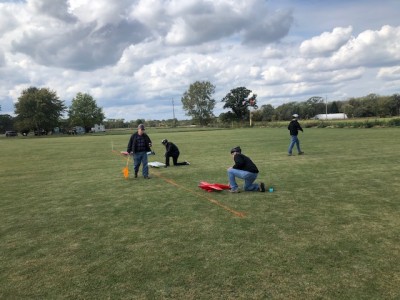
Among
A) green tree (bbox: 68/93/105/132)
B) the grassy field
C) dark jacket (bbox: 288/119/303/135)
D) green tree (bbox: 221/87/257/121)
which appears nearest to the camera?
the grassy field

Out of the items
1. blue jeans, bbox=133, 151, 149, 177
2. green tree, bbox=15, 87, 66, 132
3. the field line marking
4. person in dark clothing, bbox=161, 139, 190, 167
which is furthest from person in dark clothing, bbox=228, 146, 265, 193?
green tree, bbox=15, 87, 66, 132

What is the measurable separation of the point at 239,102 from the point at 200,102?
1329 cm

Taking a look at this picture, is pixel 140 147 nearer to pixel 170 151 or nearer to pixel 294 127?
pixel 170 151

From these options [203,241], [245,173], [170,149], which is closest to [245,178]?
[245,173]

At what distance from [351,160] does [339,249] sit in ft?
36.5

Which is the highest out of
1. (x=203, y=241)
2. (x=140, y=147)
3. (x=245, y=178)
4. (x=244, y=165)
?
(x=140, y=147)

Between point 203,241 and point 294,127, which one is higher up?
point 294,127

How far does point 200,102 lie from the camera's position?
11206 centimetres

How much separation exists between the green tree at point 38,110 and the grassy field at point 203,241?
80.4m

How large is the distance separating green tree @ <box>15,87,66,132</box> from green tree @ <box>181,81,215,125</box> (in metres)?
41.2

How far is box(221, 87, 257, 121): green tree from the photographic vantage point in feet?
374

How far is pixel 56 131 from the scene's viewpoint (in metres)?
104

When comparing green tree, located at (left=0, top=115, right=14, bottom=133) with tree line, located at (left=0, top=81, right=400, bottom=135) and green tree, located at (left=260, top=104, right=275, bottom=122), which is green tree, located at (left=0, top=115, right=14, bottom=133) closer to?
tree line, located at (left=0, top=81, right=400, bottom=135)

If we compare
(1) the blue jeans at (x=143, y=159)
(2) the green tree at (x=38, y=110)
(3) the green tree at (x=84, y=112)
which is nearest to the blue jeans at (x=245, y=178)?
(1) the blue jeans at (x=143, y=159)
